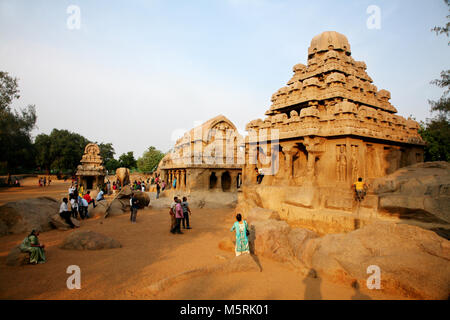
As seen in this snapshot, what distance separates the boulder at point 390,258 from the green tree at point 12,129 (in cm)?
2933

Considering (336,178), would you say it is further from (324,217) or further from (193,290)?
(193,290)

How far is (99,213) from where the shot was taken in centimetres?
1427

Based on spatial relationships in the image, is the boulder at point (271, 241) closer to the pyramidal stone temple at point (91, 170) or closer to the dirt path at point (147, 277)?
the dirt path at point (147, 277)

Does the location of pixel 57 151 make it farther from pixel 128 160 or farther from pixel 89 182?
pixel 89 182

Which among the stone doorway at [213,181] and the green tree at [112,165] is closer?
the stone doorway at [213,181]

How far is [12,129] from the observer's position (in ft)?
89.5

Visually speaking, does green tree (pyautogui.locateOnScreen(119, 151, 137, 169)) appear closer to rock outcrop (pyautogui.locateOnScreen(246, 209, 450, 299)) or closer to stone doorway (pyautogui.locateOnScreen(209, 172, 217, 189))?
stone doorway (pyautogui.locateOnScreen(209, 172, 217, 189))

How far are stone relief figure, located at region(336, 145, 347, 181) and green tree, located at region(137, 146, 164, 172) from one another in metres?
46.6

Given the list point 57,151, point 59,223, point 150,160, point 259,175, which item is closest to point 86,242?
point 59,223

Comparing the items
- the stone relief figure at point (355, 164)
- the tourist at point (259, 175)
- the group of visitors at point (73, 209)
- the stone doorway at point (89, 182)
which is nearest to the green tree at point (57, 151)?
the stone doorway at point (89, 182)

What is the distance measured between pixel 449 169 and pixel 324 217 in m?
4.62

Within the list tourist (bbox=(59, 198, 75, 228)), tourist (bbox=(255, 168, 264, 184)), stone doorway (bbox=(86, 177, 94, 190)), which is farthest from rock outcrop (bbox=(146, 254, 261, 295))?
stone doorway (bbox=(86, 177, 94, 190))

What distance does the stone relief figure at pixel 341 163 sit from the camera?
34.2ft

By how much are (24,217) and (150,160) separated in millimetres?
44680
